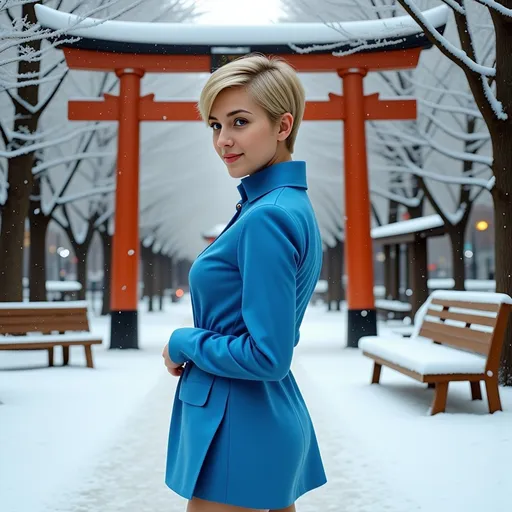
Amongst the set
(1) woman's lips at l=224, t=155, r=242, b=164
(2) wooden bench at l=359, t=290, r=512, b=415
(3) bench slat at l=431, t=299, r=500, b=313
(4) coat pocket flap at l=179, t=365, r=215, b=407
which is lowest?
(2) wooden bench at l=359, t=290, r=512, b=415

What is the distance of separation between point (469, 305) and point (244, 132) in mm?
5187

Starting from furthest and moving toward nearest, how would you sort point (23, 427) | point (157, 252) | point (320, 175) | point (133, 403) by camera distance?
point (157, 252) < point (320, 175) < point (133, 403) < point (23, 427)

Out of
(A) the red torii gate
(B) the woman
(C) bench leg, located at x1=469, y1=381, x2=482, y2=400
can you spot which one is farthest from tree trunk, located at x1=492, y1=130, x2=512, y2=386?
(B) the woman

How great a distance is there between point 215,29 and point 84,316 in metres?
5.63

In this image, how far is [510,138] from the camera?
7066mm

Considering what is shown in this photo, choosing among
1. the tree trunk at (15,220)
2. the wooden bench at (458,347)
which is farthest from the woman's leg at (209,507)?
the tree trunk at (15,220)

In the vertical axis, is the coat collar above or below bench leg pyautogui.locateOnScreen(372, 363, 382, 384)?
above

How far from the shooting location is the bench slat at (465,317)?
5.63 metres

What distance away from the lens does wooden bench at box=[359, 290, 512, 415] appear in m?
5.46

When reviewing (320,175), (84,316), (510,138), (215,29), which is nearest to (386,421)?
(510,138)

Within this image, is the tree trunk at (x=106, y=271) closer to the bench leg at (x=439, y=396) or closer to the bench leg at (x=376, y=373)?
the bench leg at (x=376, y=373)

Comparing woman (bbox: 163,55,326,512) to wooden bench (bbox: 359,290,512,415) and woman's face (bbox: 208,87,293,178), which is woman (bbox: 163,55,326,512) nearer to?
woman's face (bbox: 208,87,293,178)

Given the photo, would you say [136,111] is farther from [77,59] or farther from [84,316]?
[84,316]

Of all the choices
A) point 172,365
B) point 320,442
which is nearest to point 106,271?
point 320,442
